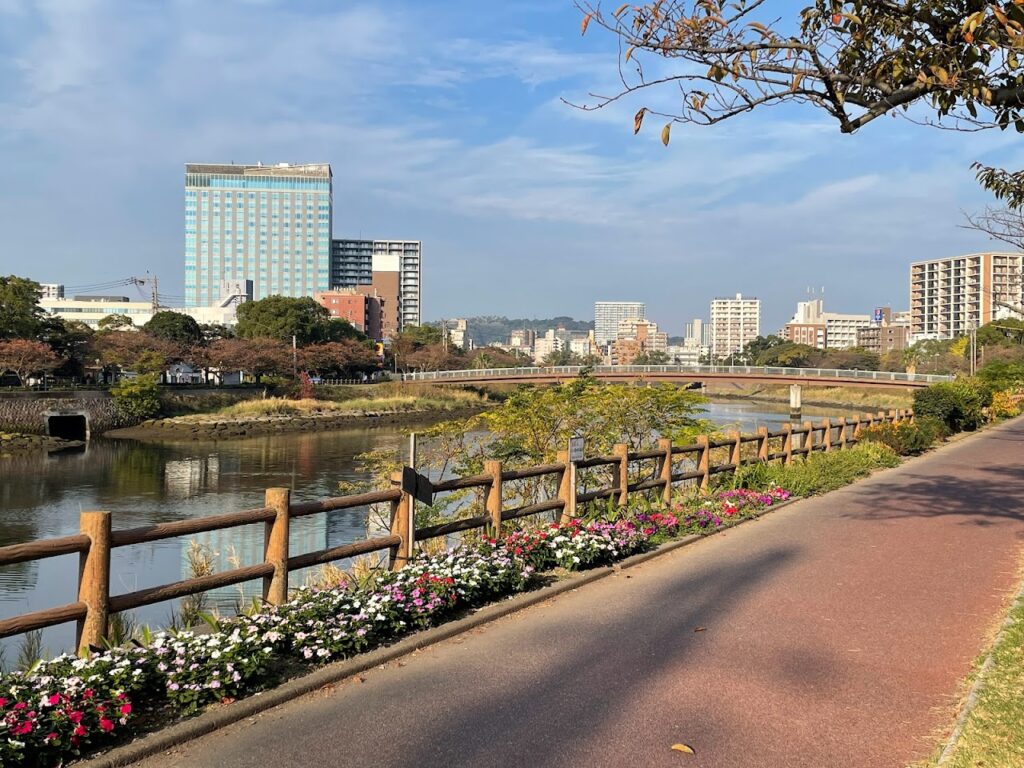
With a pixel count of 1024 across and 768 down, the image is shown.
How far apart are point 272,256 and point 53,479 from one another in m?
143

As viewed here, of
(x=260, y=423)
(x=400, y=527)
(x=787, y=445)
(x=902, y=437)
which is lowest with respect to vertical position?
(x=260, y=423)

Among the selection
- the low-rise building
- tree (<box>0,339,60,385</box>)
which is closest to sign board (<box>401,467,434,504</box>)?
tree (<box>0,339,60,385</box>)

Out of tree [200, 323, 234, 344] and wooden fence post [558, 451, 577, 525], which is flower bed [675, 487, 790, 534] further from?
tree [200, 323, 234, 344]

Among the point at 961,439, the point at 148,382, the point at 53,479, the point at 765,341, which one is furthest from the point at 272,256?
the point at 961,439

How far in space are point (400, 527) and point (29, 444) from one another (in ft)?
129

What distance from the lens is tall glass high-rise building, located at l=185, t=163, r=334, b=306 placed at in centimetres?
16550

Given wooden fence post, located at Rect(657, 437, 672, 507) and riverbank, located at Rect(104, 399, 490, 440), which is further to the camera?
riverbank, located at Rect(104, 399, 490, 440)

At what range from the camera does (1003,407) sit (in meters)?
35.9

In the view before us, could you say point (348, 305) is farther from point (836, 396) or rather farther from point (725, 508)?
point (725, 508)

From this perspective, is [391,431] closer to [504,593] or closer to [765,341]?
[504,593]

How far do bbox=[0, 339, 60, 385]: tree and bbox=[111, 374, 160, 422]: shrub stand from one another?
3.97m

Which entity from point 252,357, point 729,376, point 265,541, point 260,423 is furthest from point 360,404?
point 265,541

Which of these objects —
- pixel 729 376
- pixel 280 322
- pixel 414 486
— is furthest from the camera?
pixel 280 322

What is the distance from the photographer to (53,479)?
3009 cm
